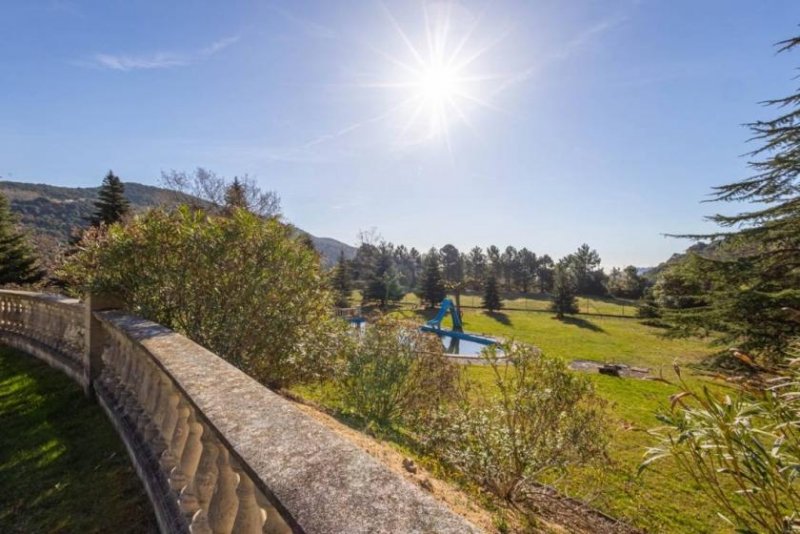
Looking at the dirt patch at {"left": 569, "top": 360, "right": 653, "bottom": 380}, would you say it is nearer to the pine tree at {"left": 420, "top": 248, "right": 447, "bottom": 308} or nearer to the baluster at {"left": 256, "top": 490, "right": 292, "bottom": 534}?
the baluster at {"left": 256, "top": 490, "right": 292, "bottom": 534}

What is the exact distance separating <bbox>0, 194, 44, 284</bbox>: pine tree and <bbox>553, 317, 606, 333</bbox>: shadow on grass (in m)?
37.4

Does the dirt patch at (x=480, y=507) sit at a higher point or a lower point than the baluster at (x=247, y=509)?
lower

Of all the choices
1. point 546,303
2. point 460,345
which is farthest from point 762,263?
point 546,303

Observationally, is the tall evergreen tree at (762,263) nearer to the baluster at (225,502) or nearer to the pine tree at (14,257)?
the baluster at (225,502)

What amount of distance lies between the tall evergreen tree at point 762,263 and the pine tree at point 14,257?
28857 millimetres

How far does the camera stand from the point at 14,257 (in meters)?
20.0

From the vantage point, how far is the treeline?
1646 inches

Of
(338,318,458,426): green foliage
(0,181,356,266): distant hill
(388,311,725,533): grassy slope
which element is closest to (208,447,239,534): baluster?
(388,311,725,533): grassy slope

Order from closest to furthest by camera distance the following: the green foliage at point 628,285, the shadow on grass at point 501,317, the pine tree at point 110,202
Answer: the pine tree at point 110,202 < the shadow on grass at point 501,317 < the green foliage at point 628,285

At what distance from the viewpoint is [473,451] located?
521 centimetres

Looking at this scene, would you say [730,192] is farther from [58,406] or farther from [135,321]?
[58,406]

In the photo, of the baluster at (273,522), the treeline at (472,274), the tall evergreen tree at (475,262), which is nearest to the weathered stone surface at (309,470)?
the baluster at (273,522)

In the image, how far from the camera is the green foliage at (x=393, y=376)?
716 cm

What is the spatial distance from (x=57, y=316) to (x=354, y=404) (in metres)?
5.00
